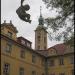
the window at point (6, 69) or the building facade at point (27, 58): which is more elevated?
the building facade at point (27, 58)

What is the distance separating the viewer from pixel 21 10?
486 centimetres

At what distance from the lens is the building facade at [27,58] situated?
31.3m

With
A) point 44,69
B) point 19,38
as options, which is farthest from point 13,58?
point 44,69

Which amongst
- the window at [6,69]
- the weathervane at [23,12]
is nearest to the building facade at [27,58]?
the window at [6,69]

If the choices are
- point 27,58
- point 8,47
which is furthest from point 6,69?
point 27,58

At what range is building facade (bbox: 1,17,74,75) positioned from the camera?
31297mm

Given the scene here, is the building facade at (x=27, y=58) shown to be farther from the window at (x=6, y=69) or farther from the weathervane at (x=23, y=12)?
the weathervane at (x=23, y=12)

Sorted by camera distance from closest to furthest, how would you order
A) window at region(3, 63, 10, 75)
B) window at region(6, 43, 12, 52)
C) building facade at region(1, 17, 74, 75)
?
window at region(3, 63, 10, 75), building facade at region(1, 17, 74, 75), window at region(6, 43, 12, 52)

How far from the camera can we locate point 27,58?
119 feet

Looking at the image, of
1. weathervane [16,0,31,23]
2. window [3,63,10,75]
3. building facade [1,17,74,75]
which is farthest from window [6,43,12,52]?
weathervane [16,0,31,23]

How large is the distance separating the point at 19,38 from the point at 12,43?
16.7ft

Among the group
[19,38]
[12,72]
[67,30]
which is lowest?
[12,72]

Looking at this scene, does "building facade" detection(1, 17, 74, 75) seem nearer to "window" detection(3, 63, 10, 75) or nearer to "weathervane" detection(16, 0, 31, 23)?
"window" detection(3, 63, 10, 75)

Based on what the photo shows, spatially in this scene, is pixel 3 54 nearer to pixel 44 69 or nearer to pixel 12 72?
pixel 12 72
